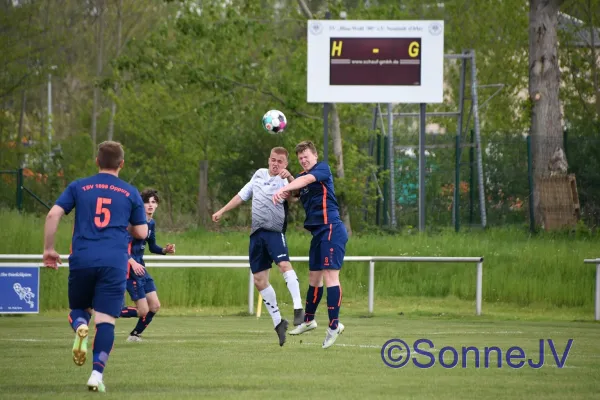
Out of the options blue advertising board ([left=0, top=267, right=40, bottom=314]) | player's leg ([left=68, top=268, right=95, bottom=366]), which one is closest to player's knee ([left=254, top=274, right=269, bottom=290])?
player's leg ([left=68, top=268, right=95, bottom=366])

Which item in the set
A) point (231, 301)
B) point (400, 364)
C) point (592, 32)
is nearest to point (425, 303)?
point (231, 301)

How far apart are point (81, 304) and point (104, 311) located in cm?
31

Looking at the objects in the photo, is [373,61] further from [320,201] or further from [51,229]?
[51,229]

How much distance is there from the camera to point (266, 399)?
28.4 feet

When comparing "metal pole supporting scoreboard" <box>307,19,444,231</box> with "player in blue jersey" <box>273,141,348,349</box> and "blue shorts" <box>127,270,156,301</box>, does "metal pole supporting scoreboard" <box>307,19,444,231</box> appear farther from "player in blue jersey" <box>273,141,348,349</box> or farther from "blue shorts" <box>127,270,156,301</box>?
"player in blue jersey" <box>273,141,348,349</box>

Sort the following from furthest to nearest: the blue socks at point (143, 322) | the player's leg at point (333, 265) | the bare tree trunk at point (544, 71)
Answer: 1. the bare tree trunk at point (544, 71)
2. the blue socks at point (143, 322)
3. the player's leg at point (333, 265)

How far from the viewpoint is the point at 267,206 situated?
13.1m

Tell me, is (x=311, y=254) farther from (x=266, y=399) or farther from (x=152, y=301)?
(x=266, y=399)

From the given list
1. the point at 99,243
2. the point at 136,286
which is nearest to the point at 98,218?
the point at 99,243

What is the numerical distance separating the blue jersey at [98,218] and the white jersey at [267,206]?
394cm

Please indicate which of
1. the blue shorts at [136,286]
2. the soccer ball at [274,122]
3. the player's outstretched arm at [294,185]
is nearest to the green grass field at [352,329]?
the blue shorts at [136,286]

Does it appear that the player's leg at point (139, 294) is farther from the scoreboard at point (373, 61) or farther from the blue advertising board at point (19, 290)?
the scoreboard at point (373, 61)

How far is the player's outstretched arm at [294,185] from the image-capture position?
12078mm

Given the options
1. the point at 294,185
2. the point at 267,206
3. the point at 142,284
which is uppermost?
the point at 294,185
